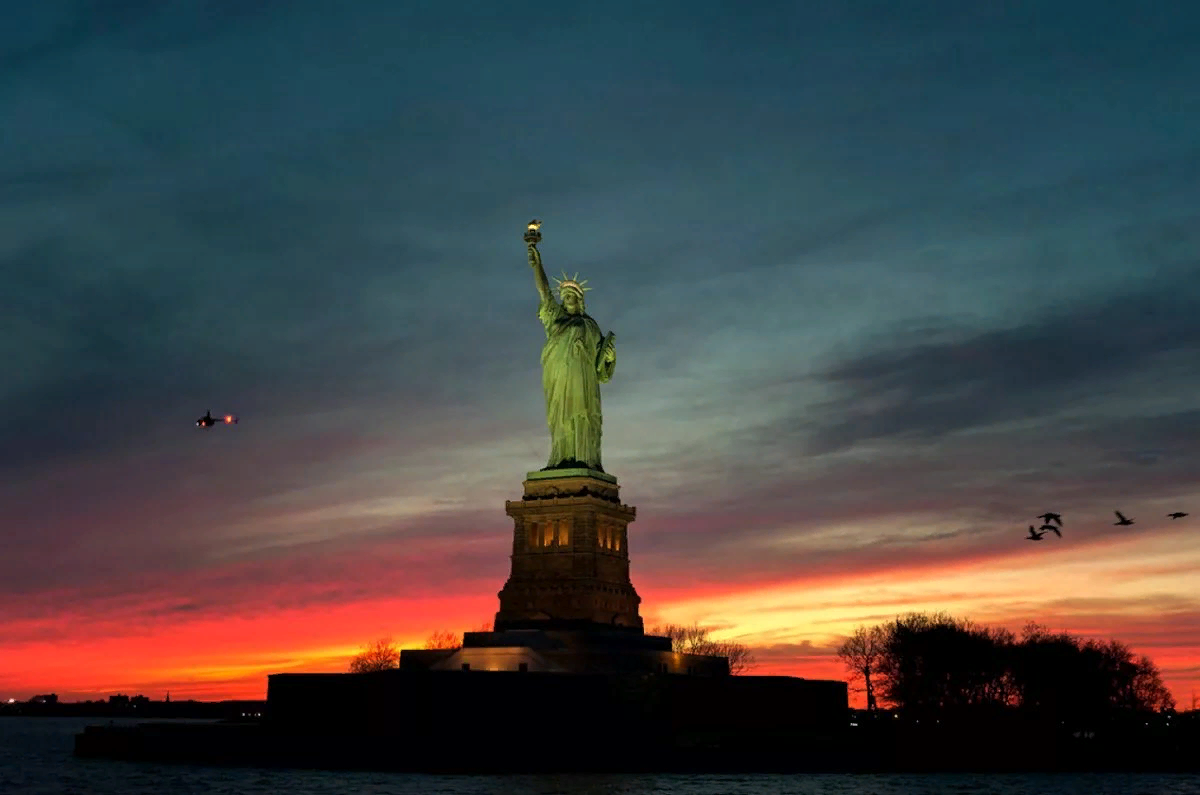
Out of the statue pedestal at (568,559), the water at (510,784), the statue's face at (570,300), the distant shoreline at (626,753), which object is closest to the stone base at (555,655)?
the statue pedestal at (568,559)

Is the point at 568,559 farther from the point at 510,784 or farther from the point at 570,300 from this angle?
the point at 510,784

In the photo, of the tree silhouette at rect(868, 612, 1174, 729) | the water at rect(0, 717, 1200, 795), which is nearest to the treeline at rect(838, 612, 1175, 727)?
the tree silhouette at rect(868, 612, 1174, 729)

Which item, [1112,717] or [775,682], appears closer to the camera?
[775,682]

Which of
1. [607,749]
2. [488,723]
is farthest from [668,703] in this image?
[488,723]

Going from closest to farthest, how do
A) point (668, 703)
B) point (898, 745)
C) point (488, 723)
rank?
point (488, 723)
point (668, 703)
point (898, 745)

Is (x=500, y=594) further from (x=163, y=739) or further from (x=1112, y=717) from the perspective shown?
(x=1112, y=717)

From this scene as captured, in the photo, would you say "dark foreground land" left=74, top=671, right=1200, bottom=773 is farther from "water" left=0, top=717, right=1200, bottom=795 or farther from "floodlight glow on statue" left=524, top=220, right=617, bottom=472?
"floodlight glow on statue" left=524, top=220, right=617, bottom=472

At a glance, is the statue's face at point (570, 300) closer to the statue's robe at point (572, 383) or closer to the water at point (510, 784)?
the statue's robe at point (572, 383)

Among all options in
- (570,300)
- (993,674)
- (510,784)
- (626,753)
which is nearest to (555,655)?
(626,753)
